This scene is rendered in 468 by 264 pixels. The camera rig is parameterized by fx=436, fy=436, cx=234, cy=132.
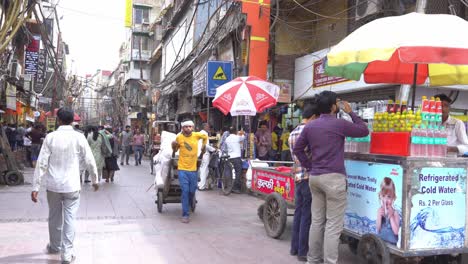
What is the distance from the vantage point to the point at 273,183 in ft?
22.5

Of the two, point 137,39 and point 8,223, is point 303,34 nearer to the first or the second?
point 8,223

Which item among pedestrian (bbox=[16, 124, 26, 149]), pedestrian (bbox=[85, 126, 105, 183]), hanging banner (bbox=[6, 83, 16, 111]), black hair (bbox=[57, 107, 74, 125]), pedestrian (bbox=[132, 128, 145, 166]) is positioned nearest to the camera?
black hair (bbox=[57, 107, 74, 125])

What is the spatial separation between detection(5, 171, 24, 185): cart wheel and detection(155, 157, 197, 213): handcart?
5779 millimetres

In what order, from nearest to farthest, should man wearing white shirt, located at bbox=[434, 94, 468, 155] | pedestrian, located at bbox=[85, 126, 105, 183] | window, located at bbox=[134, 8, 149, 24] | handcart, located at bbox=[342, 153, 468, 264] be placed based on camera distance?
handcart, located at bbox=[342, 153, 468, 264] → man wearing white shirt, located at bbox=[434, 94, 468, 155] → pedestrian, located at bbox=[85, 126, 105, 183] → window, located at bbox=[134, 8, 149, 24]

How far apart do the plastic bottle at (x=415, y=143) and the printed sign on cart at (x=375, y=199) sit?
0.73 ft

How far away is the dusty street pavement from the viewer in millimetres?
5516

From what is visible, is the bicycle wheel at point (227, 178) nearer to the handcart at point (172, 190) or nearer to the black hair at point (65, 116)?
the handcart at point (172, 190)

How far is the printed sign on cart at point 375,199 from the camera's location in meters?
4.29

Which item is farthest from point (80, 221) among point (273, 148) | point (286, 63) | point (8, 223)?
point (286, 63)

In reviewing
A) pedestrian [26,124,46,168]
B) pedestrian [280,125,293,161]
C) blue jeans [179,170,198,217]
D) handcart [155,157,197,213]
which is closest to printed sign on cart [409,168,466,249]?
blue jeans [179,170,198,217]

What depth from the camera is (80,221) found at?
24.7 feet

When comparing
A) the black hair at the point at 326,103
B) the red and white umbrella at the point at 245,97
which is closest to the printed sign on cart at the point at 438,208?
the black hair at the point at 326,103

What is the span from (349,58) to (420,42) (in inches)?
28.9

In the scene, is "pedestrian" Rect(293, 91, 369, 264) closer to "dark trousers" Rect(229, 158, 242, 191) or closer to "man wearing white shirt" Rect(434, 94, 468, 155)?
"man wearing white shirt" Rect(434, 94, 468, 155)
